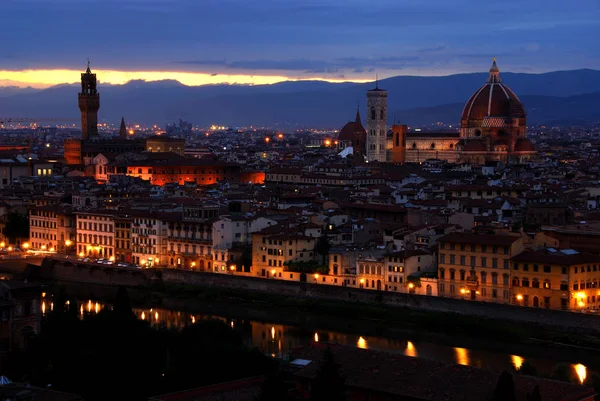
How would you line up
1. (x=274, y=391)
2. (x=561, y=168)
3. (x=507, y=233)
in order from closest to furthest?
1. (x=274, y=391)
2. (x=507, y=233)
3. (x=561, y=168)

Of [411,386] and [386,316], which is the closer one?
[411,386]

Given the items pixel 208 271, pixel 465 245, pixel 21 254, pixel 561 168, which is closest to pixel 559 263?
pixel 465 245

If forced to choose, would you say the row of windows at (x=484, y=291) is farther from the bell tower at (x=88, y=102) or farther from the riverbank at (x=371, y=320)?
the bell tower at (x=88, y=102)

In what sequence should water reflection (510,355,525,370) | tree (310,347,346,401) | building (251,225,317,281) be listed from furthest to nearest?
building (251,225,317,281) < water reflection (510,355,525,370) < tree (310,347,346,401)

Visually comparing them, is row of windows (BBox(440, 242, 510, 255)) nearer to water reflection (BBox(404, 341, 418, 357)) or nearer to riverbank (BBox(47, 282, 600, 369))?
riverbank (BBox(47, 282, 600, 369))

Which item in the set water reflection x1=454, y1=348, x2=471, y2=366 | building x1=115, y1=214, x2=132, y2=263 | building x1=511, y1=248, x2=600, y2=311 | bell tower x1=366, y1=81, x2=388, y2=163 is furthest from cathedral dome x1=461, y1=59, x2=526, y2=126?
water reflection x1=454, y1=348, x2=471, y2=366

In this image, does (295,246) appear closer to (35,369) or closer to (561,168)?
(35,369)

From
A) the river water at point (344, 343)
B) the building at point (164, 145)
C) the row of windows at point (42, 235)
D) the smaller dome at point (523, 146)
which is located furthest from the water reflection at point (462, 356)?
the building at point (164, 145)
